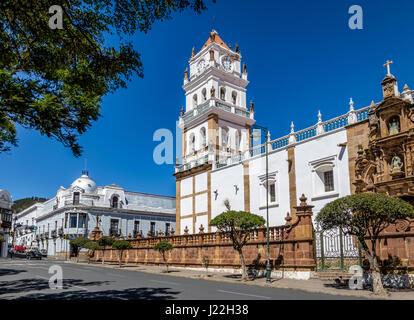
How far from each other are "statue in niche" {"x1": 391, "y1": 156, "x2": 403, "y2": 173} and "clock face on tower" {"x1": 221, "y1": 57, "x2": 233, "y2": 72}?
23.4 m

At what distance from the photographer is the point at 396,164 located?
20250 millimetres

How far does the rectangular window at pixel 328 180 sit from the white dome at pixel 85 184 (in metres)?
41.0

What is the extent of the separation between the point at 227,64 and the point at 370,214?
30.2 meters

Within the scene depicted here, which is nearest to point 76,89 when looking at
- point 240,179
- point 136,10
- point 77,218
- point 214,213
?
point 136,10

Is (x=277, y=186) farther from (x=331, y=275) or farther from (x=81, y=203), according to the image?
(x=81, y=203)

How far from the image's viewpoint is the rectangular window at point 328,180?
80.3 ft

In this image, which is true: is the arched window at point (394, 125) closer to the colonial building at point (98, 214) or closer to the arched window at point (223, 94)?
the arched window at point (223, 94)

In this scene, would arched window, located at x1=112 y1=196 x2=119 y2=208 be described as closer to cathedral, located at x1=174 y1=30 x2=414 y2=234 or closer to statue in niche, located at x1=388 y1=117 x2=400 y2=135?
cathedral, located at x1=174 y1=30 x2=414 y2=234


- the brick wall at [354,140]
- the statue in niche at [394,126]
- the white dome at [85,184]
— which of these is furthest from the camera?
the white dome at [85,184]

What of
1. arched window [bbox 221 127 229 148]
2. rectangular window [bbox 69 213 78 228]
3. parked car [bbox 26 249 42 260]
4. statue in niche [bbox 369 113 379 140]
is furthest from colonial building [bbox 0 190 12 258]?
statue in niche [bbox 369 113 379 140]

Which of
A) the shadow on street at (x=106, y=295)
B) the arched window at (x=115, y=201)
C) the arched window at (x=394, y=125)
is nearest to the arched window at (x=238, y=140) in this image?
the arched window at (x=394, y=125)

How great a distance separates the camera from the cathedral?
67.9 ft

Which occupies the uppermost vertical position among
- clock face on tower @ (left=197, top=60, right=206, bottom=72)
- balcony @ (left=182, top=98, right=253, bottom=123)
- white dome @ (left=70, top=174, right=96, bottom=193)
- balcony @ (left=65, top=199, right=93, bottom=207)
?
clock face on tower @ (left=197, top=60, right=206, bottom=72)
